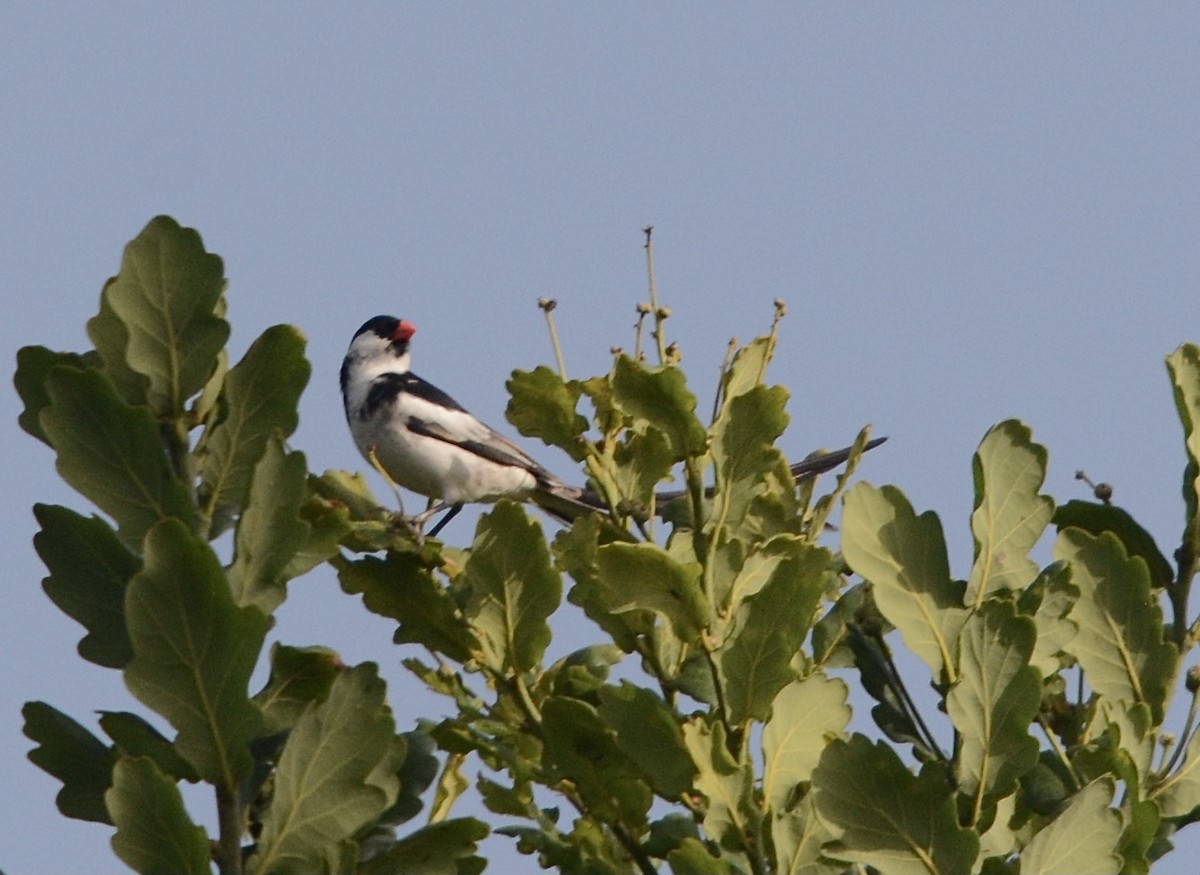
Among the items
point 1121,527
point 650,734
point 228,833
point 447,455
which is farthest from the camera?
point 447,455

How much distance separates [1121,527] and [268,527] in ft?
6.63

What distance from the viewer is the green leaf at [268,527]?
9.42ft

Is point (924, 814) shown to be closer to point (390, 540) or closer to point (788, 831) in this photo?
point (788, 831)

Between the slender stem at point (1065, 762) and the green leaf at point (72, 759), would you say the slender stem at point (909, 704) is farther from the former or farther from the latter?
the green leaf at point (72, 759)

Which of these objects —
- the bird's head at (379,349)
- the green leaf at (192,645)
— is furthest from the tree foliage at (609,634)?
the bird's head at (379,349)

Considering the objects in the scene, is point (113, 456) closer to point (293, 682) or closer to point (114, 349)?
point (114, 349)

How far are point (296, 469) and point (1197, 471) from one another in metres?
1.94

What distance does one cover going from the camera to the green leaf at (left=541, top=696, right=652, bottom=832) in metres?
3.49

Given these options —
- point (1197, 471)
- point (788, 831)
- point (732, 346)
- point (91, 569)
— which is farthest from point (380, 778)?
Answer: point (1197, 471)

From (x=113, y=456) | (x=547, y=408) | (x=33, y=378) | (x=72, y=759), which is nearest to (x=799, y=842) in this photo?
(x=547, y=408)

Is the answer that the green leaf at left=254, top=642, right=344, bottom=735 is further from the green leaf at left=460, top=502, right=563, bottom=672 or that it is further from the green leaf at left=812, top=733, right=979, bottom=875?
the green leaf at left=812, top=733, right=979, bottom=875

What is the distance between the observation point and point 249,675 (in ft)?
8.85

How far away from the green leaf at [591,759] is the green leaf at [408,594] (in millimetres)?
399

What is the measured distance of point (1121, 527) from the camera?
13.2 ft
